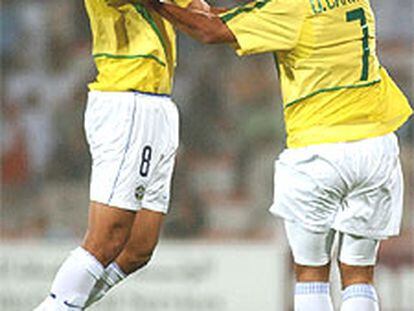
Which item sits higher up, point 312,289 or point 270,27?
point 270,27

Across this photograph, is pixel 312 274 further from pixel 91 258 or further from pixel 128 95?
pixel 128 95

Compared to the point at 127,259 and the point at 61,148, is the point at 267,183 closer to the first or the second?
the point at 61,148

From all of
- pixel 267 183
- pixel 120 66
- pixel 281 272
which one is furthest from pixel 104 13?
Result: pixel 267 183

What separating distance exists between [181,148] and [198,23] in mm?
4753

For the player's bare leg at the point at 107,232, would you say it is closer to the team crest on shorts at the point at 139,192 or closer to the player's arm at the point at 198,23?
the team crest on shorts at the point at 139,192

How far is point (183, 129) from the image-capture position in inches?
397

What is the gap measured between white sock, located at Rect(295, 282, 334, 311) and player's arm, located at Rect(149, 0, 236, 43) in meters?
1.05

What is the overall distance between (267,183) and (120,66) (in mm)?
4247

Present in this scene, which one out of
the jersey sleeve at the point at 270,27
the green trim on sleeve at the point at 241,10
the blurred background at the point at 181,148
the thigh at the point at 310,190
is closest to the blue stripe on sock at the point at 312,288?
the thigh at the point at 310,190

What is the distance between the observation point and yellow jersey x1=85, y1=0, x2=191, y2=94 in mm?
5570

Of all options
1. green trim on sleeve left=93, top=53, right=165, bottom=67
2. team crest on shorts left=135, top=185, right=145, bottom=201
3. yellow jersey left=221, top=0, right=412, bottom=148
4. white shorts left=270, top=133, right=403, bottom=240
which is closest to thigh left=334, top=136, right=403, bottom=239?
white shorts left=270, top=133, right=403, bottom=240

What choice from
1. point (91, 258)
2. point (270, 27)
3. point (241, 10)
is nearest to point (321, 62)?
point (270, 27)

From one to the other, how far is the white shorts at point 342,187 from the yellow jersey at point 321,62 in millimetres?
60

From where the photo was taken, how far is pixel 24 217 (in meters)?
9.88
